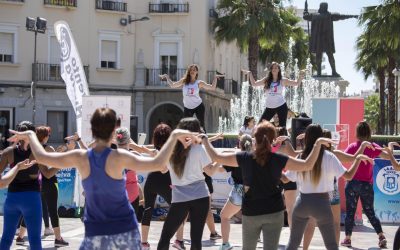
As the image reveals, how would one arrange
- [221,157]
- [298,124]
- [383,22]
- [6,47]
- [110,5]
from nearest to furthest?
[221,157] < [298,124] < [383,22] < [6,47] < [110,5]

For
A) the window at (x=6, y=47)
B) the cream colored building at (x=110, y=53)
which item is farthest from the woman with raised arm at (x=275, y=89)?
the window at (x=6, y=47)

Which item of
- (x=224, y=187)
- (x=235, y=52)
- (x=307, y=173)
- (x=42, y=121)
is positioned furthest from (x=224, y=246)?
(x=235, y=52)

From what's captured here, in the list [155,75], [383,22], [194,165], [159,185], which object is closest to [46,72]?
[155,75]

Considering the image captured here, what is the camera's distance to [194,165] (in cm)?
767

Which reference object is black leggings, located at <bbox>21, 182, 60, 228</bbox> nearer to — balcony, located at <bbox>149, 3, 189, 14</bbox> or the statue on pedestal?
the statue on pedestal

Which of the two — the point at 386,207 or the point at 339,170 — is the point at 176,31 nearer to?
the point at 386,207

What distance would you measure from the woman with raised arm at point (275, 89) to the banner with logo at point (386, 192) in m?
2.10

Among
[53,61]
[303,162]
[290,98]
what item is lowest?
[303,162]

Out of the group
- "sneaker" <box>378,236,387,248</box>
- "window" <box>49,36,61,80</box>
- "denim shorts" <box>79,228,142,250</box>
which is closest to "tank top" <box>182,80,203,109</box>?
"sneaker" <box>378,236,387,248</box>

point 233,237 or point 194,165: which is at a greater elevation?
point 194,165

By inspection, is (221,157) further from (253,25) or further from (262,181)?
(253,25)

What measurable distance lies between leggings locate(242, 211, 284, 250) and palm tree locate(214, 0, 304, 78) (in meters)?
29.5

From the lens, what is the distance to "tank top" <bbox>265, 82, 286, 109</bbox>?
1376cm

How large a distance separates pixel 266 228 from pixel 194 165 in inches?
50.0
